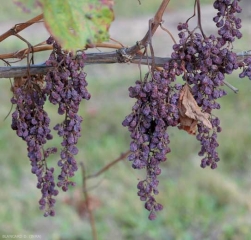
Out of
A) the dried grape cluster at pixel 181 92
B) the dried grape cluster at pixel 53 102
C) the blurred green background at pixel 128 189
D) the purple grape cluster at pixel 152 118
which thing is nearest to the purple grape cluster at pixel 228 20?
the dried grape cluster at pixel 181 92

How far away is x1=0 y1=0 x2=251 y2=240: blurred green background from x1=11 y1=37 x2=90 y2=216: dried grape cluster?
1668mm

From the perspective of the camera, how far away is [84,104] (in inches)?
218

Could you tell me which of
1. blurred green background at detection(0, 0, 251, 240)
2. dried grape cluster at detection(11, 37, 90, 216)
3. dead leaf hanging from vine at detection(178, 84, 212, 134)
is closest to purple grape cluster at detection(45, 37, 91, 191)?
dried grape cluster at detection(11, 37, 90, 216)

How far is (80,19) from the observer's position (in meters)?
0.59

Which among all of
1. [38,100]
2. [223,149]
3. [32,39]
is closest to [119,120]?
[223,149]

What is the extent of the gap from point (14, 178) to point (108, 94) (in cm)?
209

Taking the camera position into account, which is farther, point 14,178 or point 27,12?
point 14,178

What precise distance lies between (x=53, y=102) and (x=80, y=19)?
24 centimetres

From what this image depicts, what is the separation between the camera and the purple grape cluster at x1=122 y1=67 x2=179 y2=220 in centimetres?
79

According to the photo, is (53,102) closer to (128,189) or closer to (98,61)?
(98,61)

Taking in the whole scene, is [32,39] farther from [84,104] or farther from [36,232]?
[36,232]

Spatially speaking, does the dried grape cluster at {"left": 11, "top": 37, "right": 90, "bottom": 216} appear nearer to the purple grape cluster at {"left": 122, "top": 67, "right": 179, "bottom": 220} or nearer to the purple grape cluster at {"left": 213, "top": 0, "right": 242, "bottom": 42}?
the purple grape cluster at {"left": 122, "top": 67, "right": 179, "bottom": 220}

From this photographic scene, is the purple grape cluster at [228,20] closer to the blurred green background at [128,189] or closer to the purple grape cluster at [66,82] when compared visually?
the purple grape cluster at [66,82]

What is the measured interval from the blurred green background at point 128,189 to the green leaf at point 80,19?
77.7 inches
